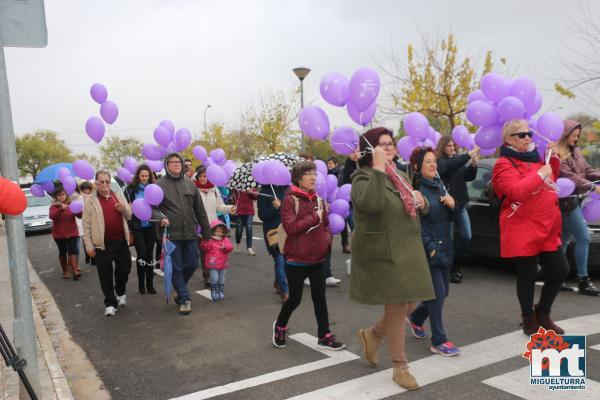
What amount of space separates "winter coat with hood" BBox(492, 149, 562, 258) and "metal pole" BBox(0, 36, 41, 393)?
362 cm

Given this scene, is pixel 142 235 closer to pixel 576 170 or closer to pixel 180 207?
pixel 180 207

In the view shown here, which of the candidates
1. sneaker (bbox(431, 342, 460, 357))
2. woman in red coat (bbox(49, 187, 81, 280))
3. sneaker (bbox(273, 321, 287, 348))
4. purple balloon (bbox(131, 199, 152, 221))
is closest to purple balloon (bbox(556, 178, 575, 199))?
sneaker (bbox(431, 342, 460, 357))

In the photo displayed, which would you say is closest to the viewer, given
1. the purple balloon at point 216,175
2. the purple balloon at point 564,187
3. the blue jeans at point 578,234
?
the purple balloon at point 564,187

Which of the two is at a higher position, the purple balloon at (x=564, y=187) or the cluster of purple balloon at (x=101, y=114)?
the cluster of purple balloon at (x=101, y=114)

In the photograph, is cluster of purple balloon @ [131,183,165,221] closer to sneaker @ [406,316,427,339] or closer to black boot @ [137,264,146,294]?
black boot @ [137,264,146,294]

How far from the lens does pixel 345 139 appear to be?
4188 millimetres

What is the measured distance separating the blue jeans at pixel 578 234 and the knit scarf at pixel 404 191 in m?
2.84

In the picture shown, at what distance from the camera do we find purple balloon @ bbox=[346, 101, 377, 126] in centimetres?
459

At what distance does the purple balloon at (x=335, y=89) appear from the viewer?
4.48 m

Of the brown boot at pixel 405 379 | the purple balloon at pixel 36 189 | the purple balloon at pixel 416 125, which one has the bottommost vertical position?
the brown boot at pixel 405 379

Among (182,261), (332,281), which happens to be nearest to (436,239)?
(332,281)

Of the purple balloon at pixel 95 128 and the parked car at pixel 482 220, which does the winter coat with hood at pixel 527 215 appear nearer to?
the parked car at pixel 482 220

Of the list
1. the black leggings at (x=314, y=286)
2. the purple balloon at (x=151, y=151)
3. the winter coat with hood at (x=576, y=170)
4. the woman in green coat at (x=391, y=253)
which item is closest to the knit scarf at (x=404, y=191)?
the woman in green coat at (x=391, y=253)

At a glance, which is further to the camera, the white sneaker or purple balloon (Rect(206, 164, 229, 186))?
the white sneaker
